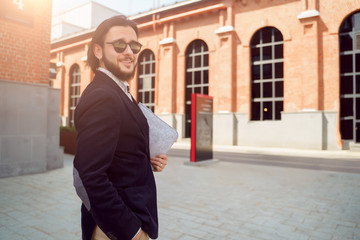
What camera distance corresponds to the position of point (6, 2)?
622cm

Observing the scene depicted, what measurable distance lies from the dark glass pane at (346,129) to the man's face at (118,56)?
16.5 meters

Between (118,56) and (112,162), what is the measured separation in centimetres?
57

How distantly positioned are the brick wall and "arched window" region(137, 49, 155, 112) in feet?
48.9

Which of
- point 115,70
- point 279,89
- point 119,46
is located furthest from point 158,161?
point 279,89

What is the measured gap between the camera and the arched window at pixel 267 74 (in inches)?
653

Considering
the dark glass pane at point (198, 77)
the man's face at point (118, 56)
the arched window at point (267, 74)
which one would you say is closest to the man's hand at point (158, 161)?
the man's face at point (118, 56)

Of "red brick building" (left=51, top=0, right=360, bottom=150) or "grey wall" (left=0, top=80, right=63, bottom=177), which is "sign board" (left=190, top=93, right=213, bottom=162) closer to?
"grey wall" (left=0, top=80, right=63, bottom=177)

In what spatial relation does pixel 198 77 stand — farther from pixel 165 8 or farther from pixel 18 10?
pixel 18 10

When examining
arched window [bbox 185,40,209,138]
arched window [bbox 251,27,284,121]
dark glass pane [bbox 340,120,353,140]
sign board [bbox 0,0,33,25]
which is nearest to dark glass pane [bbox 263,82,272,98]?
arched window [bbox 251,27,284,121]

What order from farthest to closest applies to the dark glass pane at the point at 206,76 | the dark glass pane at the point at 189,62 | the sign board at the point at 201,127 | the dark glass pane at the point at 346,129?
the dark glass pane at the point at 189,62 → the dark glass pane at the point at 206,76 → the dark glass pane at the point at 346,129 → the sign board at the point at 201,127

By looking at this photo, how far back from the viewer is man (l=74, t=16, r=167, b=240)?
1188mm

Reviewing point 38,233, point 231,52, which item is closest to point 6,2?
point 38,233

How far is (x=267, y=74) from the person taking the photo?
17000 millimetres

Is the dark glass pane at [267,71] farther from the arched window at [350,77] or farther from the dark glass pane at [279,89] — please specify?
the arched window at [350,77]
